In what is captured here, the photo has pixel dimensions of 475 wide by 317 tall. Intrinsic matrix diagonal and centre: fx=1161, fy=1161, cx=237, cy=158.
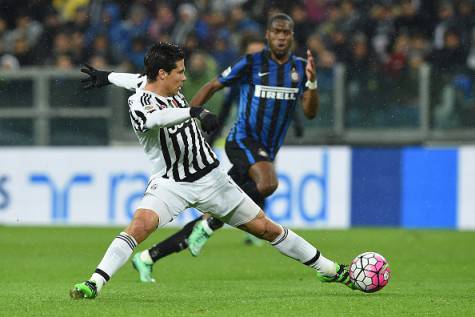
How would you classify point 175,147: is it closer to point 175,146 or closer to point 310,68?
point 175,146

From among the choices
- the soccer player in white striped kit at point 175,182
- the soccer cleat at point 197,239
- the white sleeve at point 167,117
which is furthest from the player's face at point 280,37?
the white sleeve at point 167,117

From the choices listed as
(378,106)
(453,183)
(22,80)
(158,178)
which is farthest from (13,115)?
(158,178)

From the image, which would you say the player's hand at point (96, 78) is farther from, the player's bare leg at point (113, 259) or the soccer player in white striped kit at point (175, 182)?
the player's bare leg at point (113, 259)

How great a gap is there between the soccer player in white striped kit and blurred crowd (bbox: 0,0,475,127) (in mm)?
7800

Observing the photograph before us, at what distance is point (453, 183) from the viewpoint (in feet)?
49.3

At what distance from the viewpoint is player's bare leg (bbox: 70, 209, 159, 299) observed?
7.26 metres

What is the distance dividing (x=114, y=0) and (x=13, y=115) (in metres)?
3.25

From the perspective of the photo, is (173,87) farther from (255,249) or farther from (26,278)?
(255,249)

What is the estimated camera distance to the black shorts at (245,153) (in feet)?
34.1

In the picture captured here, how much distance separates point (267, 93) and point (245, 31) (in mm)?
5055

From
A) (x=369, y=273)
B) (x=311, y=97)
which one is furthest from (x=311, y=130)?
(x=369, y=273)

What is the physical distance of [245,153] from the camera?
10.5 m

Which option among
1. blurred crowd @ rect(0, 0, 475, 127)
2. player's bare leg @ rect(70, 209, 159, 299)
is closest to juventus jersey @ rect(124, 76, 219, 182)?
player's bare leg @ rect(70, 209, 159, 299)

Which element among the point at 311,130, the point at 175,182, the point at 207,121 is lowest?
the point at 175,182
